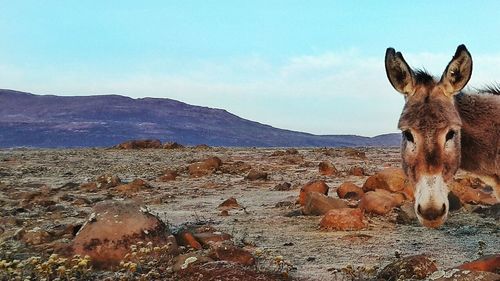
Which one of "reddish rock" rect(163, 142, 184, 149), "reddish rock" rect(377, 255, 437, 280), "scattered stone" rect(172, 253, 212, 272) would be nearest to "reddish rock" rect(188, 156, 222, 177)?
"scattered stone" rect(172, 253, 212, 272)

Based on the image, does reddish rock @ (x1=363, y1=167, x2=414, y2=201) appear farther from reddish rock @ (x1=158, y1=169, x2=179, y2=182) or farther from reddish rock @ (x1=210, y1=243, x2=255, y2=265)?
reddish rock @ (x1=158, y1=169, x2=179, y2=182)

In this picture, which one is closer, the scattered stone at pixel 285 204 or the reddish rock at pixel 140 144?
the scattered stone at pixel 285 204

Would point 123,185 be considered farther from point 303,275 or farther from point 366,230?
point 303,275

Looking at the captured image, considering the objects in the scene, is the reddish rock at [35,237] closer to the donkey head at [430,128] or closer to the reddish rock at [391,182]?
the donkey head at [430,128]

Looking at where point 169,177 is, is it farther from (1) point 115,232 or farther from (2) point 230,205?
(1) point 115,232

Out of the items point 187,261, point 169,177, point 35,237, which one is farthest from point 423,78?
point 169,177

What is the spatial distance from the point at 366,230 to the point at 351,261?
2.10 m

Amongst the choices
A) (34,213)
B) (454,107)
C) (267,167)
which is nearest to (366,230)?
(454,107)

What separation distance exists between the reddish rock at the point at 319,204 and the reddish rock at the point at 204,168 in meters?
9.10

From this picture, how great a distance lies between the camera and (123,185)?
16547 millimetres

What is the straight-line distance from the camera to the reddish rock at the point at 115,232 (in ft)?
23.7

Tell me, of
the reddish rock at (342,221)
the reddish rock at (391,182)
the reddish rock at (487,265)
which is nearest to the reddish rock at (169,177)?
the reddish rock at (391,182)

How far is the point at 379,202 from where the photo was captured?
36.4 feet

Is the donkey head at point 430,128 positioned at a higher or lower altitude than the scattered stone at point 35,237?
higher
